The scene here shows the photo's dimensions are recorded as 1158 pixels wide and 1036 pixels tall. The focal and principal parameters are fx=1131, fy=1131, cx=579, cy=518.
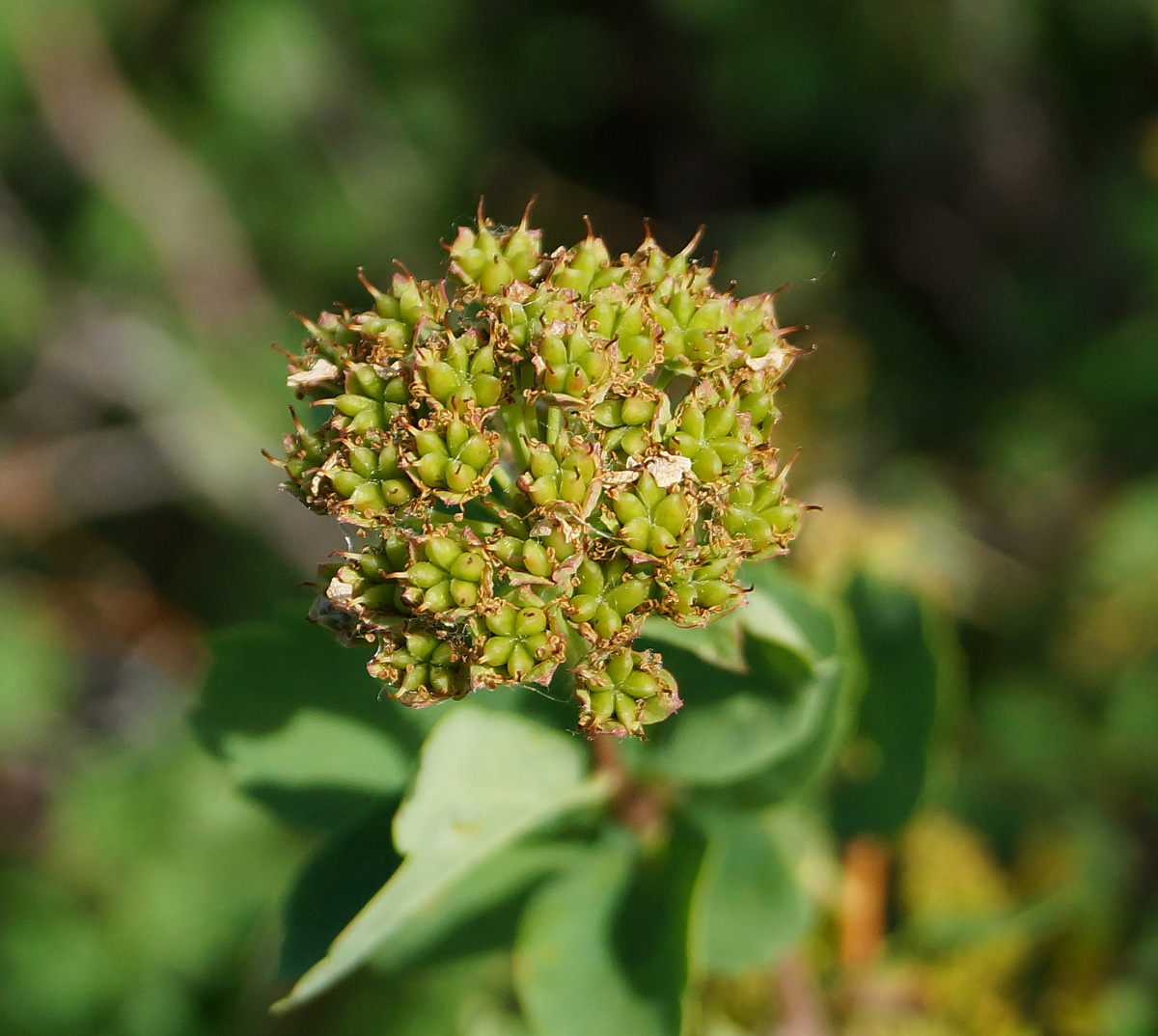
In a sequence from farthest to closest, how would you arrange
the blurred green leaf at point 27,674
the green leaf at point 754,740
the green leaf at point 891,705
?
the blurred green leaf at point 27,674
the green leaf at point 891,705
the green leaf at point 754,740

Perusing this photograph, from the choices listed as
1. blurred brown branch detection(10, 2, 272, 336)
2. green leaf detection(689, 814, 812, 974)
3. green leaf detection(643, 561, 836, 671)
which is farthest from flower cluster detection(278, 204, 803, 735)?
blurred brown branch detection(10, 2, 272, 336)

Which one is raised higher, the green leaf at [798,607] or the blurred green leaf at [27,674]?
the blurred green leaf at [27,674]

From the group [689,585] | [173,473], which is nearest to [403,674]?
[689,585]

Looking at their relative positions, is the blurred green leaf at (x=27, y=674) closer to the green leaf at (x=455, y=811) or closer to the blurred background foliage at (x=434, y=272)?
the blurred background foliage at (x=434, y=272)

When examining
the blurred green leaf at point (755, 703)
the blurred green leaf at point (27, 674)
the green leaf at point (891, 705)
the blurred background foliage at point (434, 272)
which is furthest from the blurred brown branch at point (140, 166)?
the blurred green leaf at point (755, 703)

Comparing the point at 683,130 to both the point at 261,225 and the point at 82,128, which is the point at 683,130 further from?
the point at 82,128

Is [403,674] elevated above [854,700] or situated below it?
below
